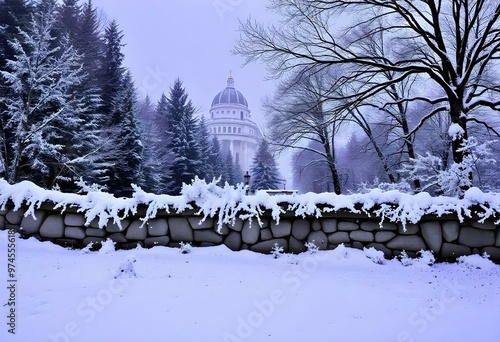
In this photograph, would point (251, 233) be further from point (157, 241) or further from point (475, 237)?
point (475, 237)

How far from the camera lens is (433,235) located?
4.69 metres

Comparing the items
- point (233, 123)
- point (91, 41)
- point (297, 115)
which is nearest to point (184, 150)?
point (91, 41)

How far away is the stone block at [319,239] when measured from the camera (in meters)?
4.80

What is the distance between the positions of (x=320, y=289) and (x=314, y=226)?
1.53 metres

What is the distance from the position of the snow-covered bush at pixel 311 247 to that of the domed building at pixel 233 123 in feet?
287

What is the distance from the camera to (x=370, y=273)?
162 inches

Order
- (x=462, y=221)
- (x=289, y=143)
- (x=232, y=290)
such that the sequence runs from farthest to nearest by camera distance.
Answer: (x=289, y=143) → (x=462, y=221) → (x=232, y=290)

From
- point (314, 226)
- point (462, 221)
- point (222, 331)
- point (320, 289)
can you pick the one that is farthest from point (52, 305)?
point (462, 221)

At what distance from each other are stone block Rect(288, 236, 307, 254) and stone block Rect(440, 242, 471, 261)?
2.17m

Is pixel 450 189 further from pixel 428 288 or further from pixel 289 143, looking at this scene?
pixel 289 143

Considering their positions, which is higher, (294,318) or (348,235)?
(348,235)

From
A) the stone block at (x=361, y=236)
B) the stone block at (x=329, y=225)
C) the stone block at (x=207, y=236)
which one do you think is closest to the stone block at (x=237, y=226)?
the stone block at (x=207, y=236)

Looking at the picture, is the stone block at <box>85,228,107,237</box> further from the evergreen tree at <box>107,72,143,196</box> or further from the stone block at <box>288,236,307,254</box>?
the evergreen tree at <box>107,72,143,196</box>

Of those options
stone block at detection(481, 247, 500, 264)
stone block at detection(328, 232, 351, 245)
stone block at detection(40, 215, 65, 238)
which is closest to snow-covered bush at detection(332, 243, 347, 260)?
stone block at detection(328, 232, 351, 245)
